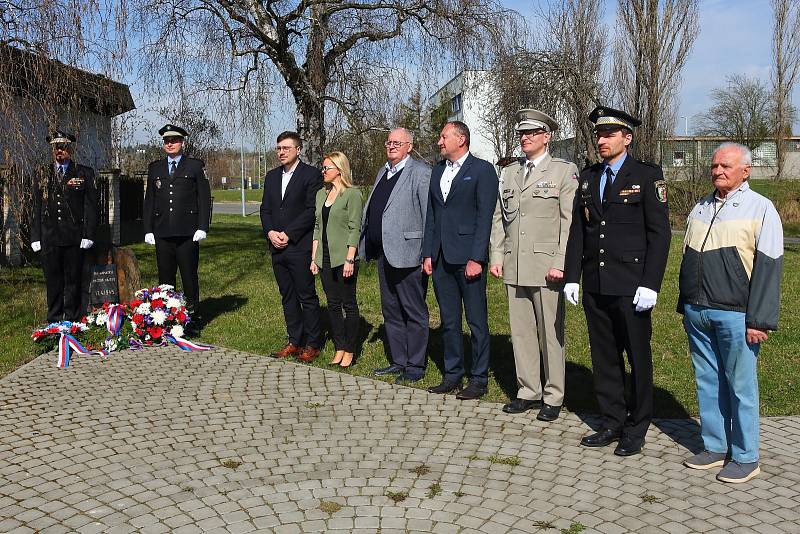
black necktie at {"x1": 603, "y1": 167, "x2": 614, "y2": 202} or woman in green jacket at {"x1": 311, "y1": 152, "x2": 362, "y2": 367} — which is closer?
black necktie at {"x1": 603, "y1": 167, "x2": 614, "y2": 202}

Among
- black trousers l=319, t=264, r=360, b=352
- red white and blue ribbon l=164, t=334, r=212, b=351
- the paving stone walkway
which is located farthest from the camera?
red white and blue ribbon l=164, t=334, r=212, b=351

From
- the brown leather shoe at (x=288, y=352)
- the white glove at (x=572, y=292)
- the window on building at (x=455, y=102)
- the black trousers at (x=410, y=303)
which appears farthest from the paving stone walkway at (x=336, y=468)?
the window on building at (x=455, y=102)

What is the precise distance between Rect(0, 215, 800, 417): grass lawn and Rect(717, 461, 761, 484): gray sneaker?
1.30 metres

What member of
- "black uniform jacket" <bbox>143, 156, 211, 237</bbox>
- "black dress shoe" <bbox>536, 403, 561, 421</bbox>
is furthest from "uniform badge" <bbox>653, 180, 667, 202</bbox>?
"black uniform jacket" <bbox>143, 156, 211, 237</bbox>

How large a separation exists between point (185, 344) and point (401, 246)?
2.86m

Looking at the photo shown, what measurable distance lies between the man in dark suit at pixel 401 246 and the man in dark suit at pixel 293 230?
0.77 m

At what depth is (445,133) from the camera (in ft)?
20.7

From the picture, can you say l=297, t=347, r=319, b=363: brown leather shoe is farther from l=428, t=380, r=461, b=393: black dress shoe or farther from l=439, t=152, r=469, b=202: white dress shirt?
l=439, t=152, r=469, b=202: white dress shirt

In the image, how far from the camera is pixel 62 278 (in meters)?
8.86

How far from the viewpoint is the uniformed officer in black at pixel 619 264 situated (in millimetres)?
4898

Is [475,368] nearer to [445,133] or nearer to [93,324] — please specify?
[445,133]

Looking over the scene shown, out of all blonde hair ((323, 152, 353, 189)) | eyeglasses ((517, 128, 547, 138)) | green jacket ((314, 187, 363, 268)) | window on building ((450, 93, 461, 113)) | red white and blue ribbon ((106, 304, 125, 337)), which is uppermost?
window on building ((450, 93, 461, 113))

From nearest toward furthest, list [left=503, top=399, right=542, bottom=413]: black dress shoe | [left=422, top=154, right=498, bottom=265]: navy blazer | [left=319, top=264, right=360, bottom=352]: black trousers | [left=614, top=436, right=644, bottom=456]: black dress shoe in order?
[left=614, top=436, right=644, bottom=456]: black dress shoe < [left=503, top=399, right=542, bottom=413]: black dress shoe < [left=422, top=154, right=498, bottom=265]: navy blazer < [left=319, top=264, right=360, bottom=352]: black trousers

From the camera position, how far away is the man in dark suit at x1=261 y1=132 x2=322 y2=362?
25.2ft
